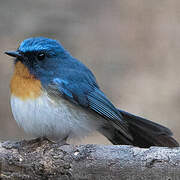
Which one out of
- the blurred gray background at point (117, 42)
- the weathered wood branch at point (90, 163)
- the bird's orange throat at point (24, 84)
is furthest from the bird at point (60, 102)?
the blurred gray background at point (117, 42)

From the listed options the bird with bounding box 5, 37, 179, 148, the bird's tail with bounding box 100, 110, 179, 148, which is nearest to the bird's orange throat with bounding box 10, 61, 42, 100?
the bird with bounding box 5, 37, 179, 148

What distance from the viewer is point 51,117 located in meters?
4.80

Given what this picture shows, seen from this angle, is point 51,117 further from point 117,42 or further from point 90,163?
point 117,42

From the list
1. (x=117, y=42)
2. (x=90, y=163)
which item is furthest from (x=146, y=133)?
(x=117, y=42)

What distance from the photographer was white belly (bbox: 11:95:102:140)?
4.79m

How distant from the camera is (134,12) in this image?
9.79 m

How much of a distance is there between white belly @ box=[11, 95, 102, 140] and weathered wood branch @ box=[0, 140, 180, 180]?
431 millimetres

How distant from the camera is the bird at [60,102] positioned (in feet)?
15.9

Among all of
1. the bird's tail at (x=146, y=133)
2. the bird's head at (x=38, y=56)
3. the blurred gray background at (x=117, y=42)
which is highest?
the blurred gray background at (x=117, y=42)

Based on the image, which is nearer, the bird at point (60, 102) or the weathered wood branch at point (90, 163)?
the weathered wood branch at point (90, 163)

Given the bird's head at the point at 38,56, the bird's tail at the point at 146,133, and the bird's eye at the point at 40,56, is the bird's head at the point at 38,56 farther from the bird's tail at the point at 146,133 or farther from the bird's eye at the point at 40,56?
the bird's tail at the point at 146,133

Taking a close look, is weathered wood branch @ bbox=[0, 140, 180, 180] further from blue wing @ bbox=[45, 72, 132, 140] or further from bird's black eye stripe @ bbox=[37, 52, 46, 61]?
bird's black eye stripe @ bbox=[37, 52, 46, 61]

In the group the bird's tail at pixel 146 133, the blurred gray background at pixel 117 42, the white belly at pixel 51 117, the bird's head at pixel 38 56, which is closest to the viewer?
the white belly at pixel 51 117

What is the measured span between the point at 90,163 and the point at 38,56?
143 cm
